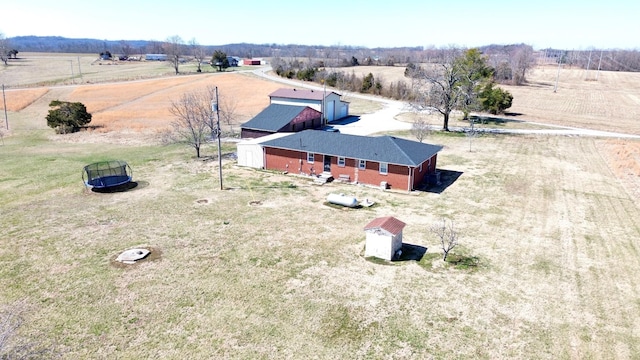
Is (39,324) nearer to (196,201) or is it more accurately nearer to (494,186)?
(196,201)

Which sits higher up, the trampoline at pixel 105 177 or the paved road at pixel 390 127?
the paved road at pixel 390 127

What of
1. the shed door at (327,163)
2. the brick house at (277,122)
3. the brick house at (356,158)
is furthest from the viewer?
the brick house at (277,122)

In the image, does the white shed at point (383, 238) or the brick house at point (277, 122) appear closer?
the white shed at point (383, 238)

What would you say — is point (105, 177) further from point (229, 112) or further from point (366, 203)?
point (229, 112)

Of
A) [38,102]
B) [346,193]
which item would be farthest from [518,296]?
[38,102]

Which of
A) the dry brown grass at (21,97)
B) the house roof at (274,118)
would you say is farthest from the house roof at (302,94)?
the dry brown grass at (21,97)

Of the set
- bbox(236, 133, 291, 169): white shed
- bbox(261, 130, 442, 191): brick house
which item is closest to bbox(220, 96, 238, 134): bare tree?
bbox(236, 133, 291, 169): white shed

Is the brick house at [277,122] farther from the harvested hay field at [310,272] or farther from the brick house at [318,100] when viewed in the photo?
the harvested hay field at [310,272]
